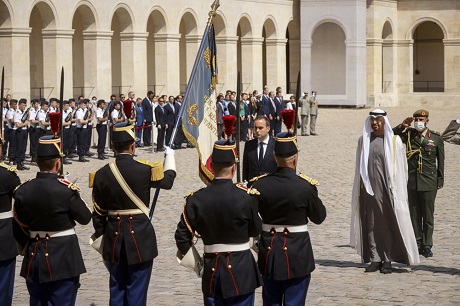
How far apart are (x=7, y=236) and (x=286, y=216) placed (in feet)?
8.28

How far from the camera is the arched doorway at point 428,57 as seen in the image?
54.9m

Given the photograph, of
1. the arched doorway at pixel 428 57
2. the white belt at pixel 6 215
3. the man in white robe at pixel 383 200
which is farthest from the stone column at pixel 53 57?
the arched doorway at pixel 428 57

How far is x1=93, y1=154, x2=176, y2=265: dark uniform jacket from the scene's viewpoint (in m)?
8.91

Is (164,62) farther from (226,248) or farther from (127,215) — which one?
(226,248)

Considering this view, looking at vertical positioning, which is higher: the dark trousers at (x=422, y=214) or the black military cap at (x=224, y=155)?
the black military cap at (x=224, y=155)

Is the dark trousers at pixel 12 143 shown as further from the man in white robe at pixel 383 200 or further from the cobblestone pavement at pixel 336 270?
the man in white robe at pixel 383 200

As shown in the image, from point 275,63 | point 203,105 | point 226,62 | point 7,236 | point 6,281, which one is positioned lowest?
point 6,281

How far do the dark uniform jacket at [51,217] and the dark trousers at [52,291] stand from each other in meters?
0.06

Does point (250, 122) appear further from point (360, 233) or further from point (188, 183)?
point (360, 233)

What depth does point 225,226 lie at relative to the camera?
791 cm

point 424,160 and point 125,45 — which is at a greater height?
point 125,45

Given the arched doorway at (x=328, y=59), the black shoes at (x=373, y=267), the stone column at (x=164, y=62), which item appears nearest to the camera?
the black shoes at (x=373, y=267)

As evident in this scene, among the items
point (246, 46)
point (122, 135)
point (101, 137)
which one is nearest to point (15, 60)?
point (101, 137)

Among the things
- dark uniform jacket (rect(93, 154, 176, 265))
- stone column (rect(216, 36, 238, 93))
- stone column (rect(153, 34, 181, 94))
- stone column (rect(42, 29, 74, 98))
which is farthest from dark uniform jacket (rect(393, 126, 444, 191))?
stone column (rect(216, 36, 238, 93))
